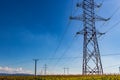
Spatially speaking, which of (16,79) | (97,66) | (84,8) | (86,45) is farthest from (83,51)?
(16,79)

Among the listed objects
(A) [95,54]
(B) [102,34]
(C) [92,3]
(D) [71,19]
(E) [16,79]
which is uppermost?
(C) [92,3]

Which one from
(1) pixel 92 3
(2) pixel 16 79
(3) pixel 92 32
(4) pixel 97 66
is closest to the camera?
(2) pixel 16 79

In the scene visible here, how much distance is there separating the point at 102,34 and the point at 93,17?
12.8ft

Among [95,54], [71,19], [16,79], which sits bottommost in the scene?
[16,79]

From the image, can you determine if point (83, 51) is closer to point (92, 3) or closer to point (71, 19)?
point (71, 19)

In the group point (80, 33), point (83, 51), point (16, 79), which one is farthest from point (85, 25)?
point (16, 79)

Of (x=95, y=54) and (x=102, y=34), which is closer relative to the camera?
(x=95, y=54)

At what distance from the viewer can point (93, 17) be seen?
51.8 metres

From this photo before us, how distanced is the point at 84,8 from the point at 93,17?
10.2 ft

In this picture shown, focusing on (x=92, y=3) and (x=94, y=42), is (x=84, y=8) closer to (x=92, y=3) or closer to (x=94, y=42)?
(x=92, y=3)

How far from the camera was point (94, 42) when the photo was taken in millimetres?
50000

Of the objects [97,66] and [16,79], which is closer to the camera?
[16,79]

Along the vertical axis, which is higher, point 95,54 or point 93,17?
point 93,17

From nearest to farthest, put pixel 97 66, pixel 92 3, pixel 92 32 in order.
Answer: pixel 97 66, pixel 92 32, pixel 92 3
